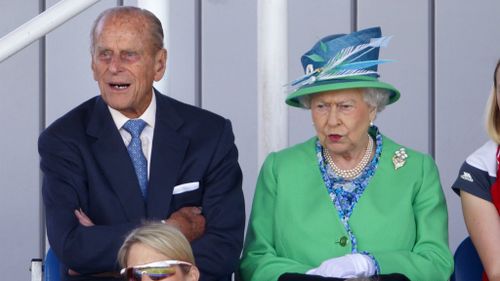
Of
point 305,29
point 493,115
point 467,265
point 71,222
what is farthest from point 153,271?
point 305,29

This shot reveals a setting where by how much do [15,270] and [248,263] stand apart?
72.9 inches

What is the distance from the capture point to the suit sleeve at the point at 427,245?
4684 millimetres

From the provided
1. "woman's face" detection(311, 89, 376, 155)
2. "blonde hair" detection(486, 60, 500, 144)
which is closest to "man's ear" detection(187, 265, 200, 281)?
"woman's face" detection(311, 89, 376, 155)

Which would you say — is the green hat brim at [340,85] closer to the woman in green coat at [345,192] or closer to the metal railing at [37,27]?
the woman in green coat at [345,192]

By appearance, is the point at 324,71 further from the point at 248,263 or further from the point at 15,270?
the point at 15,270

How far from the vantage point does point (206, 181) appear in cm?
479

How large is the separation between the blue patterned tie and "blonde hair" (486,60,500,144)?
1.21 m

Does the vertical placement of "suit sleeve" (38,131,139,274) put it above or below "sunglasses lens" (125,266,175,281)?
above

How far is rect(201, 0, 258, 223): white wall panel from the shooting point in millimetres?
6285

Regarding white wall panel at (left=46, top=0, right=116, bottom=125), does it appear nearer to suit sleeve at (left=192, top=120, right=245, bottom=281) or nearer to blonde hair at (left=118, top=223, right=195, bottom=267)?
suit sleeve at (left=192, top=120, right=245, bottom=281)

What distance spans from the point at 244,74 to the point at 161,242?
2280mm

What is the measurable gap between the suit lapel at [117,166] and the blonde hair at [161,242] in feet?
1.57

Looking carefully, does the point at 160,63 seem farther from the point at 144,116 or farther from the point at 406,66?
the point at 406,66

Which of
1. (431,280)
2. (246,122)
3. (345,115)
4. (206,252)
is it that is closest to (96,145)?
(206,252)
